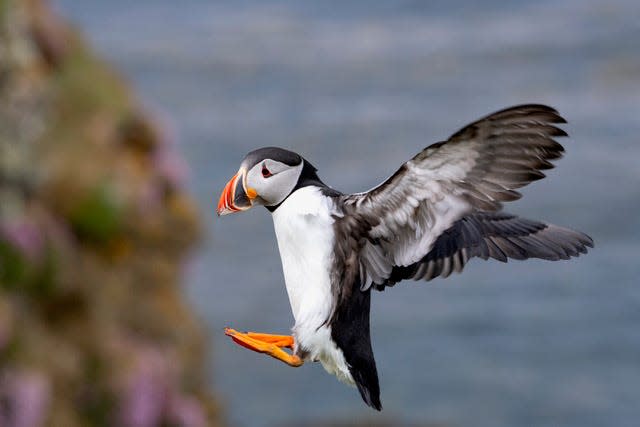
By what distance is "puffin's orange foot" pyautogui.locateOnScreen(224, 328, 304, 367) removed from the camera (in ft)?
11.1

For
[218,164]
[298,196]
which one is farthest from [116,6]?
[298,196]

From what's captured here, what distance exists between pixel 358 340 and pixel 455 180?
0.64 metres

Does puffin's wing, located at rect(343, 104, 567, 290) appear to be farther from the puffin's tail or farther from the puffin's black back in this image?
the puffin's tail

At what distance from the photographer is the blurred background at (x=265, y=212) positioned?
33.3 ft

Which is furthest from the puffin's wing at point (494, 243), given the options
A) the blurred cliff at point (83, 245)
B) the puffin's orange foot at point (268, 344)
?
the blurred cliff at point (83, 245)

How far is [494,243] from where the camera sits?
3.86 metres

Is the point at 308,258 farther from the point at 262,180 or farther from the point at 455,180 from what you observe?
the point at 455,180

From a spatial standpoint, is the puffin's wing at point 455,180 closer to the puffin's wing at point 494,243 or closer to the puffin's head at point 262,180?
the puffin's head at point 262,180

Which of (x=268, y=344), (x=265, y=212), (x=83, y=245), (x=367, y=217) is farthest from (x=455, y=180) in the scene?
(x=265, y=212)

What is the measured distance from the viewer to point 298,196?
335 centimetres

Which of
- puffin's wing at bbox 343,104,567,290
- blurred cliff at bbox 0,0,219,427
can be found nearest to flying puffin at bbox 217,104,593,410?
puffin's wing at bbox 343,104,567,290

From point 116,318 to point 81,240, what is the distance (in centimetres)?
76

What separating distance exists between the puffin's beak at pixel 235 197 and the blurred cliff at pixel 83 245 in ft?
20.5

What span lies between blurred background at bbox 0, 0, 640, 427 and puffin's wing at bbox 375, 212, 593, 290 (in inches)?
231
